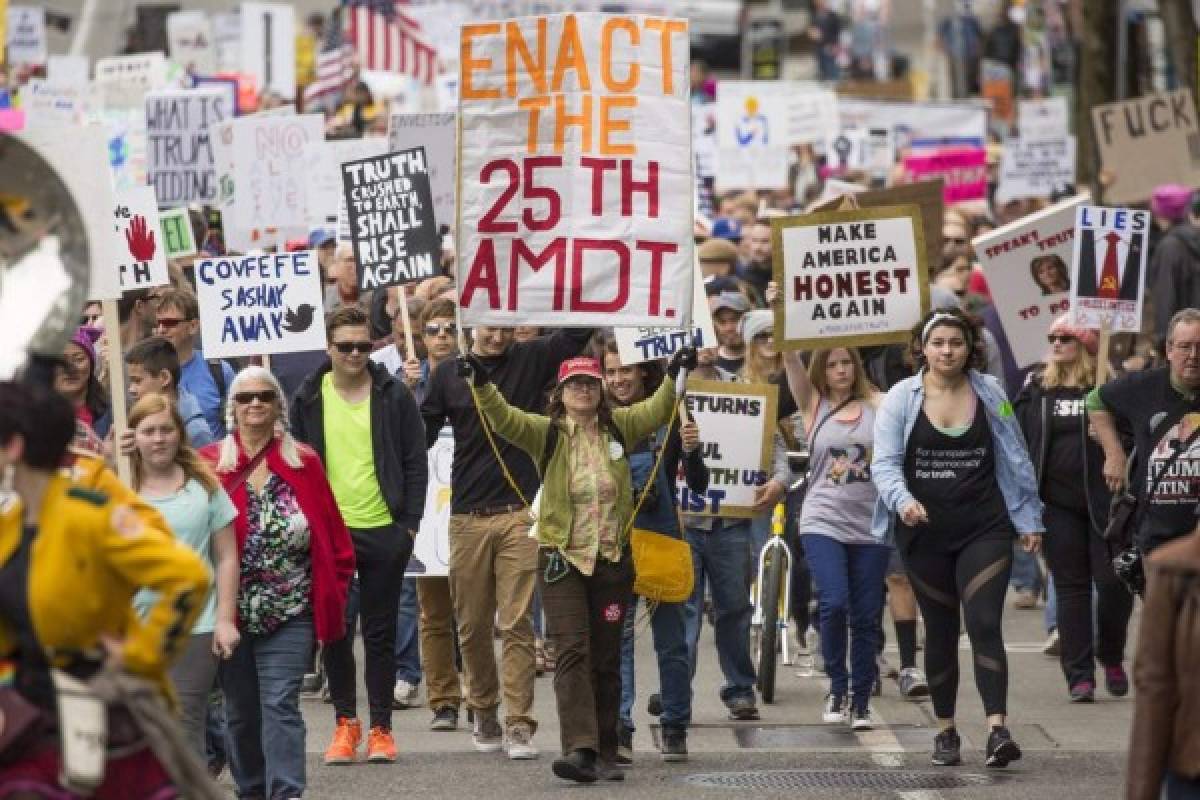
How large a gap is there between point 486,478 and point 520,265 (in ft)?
3.82

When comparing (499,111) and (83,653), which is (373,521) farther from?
(83,653)

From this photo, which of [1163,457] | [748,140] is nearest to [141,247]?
[1163,457]

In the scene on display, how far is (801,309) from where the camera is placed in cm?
1421

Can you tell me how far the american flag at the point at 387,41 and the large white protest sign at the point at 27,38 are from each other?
145 inches

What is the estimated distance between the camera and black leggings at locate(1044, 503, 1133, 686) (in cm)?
1392

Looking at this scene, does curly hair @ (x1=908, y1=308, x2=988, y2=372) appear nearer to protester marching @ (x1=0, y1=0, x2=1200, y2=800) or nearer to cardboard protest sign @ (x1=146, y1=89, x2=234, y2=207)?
protester marching @ (x1=0, y1=0, x2=1200, y2=800)

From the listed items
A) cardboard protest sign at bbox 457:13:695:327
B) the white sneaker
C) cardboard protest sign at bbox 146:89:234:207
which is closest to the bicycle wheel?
the white sneaker

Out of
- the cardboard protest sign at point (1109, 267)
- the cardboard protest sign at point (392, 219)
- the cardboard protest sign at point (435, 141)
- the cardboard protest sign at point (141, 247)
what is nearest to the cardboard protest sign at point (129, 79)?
the cardboard protest sign at point (435, 141)

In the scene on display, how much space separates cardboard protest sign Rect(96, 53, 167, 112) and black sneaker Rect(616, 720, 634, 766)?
47.5 ft

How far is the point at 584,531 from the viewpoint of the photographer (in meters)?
11.6

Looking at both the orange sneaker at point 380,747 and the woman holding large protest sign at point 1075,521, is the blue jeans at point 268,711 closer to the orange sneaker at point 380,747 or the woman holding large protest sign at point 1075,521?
the orange sneaker at point 380,747

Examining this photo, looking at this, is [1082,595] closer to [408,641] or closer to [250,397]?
[408,641]

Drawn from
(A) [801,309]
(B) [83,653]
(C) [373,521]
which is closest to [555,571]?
(C) [373,521]

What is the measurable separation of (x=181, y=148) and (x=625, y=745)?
10.6 meters
